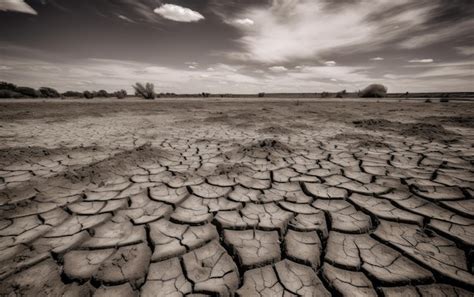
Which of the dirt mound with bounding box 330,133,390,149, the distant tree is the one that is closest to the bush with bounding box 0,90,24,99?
the distant tree

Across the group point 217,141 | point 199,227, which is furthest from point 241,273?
point 217,141

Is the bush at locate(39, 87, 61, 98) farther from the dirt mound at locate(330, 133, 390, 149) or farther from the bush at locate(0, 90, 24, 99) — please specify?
the dirt mound at locate(330, 133, 390, 149)

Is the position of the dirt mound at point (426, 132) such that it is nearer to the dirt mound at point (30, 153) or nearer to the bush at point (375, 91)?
the dirt mound at point (30, 153)

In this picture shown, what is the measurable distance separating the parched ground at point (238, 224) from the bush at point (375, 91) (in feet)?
101

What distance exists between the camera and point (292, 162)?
3088 mm

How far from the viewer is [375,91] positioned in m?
29.1

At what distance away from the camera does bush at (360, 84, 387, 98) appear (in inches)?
1145

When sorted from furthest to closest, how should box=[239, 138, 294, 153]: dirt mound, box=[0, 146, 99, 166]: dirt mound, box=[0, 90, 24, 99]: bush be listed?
box=[0, 90, 24, 99]: bush, box=[239, 138, 294, 153]: dirt mound, box=[0, 146, 99, 166]: dirt mound

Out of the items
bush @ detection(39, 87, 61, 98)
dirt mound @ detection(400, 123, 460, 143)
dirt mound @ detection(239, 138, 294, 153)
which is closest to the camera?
dirt mound @ detection(239, 138, 294, 153)

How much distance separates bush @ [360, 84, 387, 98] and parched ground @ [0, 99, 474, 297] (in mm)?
30754

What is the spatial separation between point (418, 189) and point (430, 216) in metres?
0.54

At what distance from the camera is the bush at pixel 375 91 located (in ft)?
95.4

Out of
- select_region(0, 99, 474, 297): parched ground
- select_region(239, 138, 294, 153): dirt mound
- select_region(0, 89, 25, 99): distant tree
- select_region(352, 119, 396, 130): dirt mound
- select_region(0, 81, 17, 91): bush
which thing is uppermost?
select_region(0, 81, 17, 91): bush

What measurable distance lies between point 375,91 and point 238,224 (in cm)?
3422
